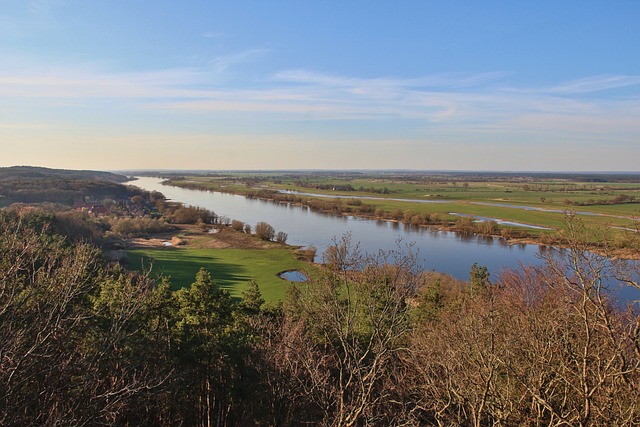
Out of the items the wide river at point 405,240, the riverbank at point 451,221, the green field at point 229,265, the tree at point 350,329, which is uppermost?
the tree at point 350,329

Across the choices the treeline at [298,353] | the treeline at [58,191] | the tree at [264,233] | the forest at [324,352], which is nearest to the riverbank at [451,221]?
the tree at [264,233]

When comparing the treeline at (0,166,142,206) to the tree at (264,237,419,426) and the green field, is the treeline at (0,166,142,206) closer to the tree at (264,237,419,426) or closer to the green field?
the green field

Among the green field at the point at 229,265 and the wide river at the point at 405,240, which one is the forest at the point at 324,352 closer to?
the green field at the point at 229,265

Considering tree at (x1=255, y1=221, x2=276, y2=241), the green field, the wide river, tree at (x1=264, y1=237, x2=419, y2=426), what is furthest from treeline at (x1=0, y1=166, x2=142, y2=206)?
tree at (x1=264, y1=237, x2=419, y2=426)

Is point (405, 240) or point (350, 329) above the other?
point (350, 329)

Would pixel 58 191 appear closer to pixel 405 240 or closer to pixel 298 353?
pixel 405 240

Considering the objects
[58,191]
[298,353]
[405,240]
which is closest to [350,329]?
[298,353]
